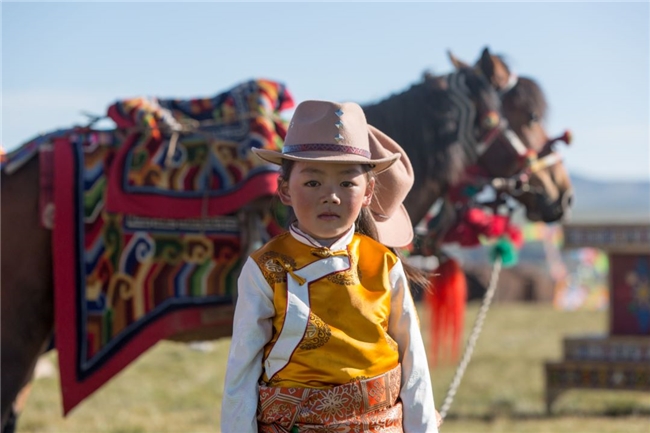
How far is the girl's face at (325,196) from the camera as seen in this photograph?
6.79ft

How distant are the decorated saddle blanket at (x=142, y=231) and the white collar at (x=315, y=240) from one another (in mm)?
1620

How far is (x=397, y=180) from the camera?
7.79 ft

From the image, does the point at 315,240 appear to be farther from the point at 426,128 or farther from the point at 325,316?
the point at 426,128

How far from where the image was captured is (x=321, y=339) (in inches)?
79.2

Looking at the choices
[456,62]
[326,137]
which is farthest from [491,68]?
[326,137]

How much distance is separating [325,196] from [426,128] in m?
2.09

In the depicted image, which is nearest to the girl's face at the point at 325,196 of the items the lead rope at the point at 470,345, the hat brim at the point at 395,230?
the hat brim at the point at 395,230

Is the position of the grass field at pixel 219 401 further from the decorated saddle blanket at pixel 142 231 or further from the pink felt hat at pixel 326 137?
the pink felt hat at pixel 326 137

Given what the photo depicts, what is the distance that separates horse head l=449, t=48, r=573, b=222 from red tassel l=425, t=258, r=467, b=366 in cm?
48

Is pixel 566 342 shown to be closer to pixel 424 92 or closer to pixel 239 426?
pixel 424 92

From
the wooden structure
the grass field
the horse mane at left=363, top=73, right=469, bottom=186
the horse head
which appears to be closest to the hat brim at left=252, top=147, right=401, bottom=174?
the horse mane at left=363, top=73, right=469, bottom=186

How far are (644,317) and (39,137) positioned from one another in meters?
4.53

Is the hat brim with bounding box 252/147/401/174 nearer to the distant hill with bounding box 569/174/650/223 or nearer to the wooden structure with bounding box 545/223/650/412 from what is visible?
the wooden structure with bounding box 545/223/650/412

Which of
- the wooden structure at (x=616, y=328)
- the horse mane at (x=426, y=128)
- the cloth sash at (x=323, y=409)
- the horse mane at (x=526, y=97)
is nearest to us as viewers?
the cloth sash at (x=323, y=409)
